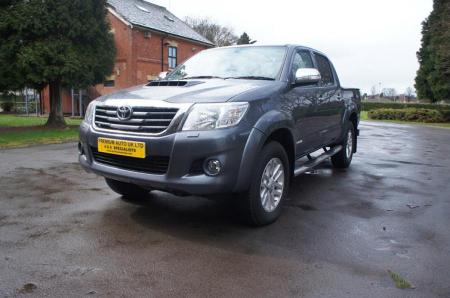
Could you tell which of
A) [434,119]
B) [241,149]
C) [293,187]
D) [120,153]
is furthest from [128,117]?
[434,119]

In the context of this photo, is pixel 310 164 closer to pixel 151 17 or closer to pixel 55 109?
pixel 55 109

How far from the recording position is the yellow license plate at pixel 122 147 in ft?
11.8

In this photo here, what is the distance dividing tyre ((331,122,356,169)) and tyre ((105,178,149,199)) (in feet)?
12.3

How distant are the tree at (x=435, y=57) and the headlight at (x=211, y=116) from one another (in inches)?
870

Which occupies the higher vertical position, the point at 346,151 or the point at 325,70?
the point at 325,70

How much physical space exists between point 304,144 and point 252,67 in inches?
44.6

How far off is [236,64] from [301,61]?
0.88 metres

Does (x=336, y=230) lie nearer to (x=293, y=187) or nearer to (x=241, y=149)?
(x=241, y=149)

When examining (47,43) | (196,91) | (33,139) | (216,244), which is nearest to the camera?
(216,244)

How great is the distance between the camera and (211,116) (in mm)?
3506

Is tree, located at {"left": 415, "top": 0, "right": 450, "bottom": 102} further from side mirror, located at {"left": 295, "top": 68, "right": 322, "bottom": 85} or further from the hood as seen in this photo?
the hood

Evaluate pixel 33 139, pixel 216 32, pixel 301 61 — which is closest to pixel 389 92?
pixel 216 32

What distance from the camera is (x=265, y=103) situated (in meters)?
3.90

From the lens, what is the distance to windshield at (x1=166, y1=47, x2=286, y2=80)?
15.5 ft
